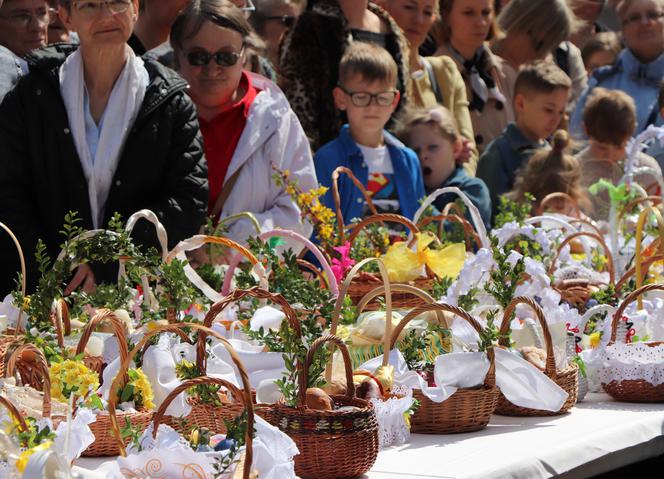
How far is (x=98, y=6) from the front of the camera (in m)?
4.32

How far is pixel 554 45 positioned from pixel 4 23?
381cm

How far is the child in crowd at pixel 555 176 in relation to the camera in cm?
631

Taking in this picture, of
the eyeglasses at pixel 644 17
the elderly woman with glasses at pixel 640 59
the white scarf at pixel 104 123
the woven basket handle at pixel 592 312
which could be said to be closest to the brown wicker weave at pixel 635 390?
the woven basket handle at pixel 592 312

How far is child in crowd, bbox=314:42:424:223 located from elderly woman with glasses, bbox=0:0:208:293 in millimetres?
1187

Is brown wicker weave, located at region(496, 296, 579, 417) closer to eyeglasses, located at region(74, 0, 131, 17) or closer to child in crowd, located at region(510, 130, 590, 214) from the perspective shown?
eyeglasses, located at region(74, 0, 131, 17)

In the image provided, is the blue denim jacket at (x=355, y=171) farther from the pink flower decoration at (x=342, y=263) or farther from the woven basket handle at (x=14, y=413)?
the woven basket handle at (x=14, y=413)

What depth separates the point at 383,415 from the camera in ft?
9.80

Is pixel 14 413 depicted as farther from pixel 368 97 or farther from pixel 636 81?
pixel 636 81

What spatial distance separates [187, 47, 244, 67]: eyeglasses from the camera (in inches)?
195

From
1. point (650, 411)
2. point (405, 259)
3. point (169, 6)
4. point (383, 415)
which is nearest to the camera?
point (383, 415)

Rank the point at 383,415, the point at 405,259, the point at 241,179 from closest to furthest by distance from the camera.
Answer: the point at 383,415 → the point at 405,259 → the point at 241,179

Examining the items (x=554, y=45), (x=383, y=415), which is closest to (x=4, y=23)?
(x=383, y=415)

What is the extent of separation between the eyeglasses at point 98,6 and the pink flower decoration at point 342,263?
3.56ft

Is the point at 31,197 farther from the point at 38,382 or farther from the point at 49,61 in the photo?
the point at 38,382
